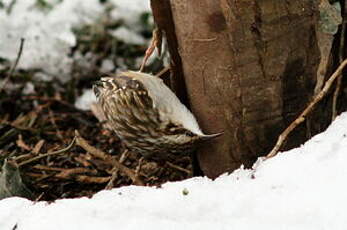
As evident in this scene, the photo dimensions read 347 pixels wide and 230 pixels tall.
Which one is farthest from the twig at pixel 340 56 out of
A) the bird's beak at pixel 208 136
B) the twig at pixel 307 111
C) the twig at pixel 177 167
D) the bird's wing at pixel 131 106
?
the twig at pixel 177 167

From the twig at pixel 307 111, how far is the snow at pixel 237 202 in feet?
0.26

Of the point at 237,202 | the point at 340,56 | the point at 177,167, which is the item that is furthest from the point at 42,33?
the point at 237,202

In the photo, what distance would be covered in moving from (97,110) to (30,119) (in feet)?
1.19

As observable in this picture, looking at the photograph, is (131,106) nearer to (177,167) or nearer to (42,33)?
(177,167)

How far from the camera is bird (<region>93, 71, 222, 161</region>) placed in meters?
2.72

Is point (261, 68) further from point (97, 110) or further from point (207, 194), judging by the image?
point (97, 110)

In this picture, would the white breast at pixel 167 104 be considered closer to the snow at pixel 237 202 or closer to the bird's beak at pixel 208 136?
the bird's beak at pixel 208 136

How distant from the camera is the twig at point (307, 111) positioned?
8.27ft

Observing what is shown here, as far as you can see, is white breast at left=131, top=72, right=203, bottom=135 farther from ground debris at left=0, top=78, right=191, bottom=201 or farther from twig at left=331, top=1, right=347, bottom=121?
twig at left=331, top=1, right=347, bottom=121

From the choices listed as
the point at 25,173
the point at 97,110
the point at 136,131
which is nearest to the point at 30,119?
the point at 97,110

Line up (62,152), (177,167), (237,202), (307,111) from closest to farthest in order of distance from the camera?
1. (237,202)
2. (307,111)
3. (62,152)
4. (177,167)

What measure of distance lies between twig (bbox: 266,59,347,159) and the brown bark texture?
47 mm

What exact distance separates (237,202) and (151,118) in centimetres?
58

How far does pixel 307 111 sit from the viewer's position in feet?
8.51
